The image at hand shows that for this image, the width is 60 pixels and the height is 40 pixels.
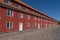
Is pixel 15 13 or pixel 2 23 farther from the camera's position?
pixel 15 13

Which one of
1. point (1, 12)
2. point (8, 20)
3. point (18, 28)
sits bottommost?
point (18, 28)

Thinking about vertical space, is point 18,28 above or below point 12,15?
below

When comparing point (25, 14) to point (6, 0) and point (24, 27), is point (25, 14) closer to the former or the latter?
point (24, 27)

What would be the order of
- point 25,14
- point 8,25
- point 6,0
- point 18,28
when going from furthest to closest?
point 25,14
point 18,28
point 6,0
point 8,25

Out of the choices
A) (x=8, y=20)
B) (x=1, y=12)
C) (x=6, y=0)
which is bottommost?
(x=8, y=20)

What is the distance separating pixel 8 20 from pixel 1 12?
2766mm

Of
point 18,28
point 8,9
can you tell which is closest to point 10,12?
point 8,9

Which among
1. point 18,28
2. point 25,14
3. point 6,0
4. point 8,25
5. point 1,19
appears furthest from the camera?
point 25,14

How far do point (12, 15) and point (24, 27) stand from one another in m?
7.19

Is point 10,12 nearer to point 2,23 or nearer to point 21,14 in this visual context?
point 2,23

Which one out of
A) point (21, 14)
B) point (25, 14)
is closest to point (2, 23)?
point (21, 14)

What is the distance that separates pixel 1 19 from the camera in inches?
873

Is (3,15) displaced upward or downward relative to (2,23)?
upward

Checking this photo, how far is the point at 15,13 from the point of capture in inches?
1081
